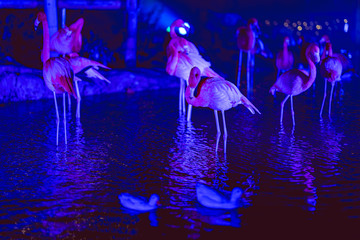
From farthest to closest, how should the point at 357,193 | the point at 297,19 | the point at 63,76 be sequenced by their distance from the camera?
the point at 297,19
the point at 63,76
the point at 357,193

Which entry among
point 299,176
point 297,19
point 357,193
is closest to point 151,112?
point 299,176

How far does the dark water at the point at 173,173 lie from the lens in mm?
3639

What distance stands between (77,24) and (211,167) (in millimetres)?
4182

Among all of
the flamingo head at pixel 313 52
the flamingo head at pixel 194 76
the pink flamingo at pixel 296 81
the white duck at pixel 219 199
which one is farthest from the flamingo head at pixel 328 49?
the white duck at pixel 219 199

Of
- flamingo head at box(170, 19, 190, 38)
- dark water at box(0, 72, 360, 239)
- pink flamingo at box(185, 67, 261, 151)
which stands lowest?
dark water at box(0, 72, 360, 239)


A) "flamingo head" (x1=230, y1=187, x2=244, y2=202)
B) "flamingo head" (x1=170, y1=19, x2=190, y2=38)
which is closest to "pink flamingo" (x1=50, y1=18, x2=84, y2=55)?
"flamingo head" (x1=170, y1=19, x2=190, y2=38)

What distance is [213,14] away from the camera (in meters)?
18.0

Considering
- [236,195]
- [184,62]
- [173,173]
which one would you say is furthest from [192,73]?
[184,62]

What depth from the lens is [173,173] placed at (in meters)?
4.84

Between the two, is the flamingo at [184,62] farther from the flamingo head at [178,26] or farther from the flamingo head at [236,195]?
the flamingo head at [236,195]

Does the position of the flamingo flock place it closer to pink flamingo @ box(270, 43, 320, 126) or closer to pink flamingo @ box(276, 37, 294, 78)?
pink flamingo @ box(270, 43, 320, 126)

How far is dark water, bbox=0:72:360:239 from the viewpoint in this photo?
3.64 metres

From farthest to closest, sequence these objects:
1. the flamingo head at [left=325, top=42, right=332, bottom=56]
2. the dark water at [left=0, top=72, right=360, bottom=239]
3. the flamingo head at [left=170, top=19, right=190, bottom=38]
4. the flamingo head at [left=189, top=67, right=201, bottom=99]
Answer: the flamingo head at [left=325, top=42, right=332, bottom=56] → the flamingo head at [left=170, top=19, right=190, bottom=38] → the flamingo head at [left=189, top=67, right=201, bottom=99] → the dark water at [left=0, top=72, right=360, bottom=239]

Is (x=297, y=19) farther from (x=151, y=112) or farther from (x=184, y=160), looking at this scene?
(x=184, y=160)
